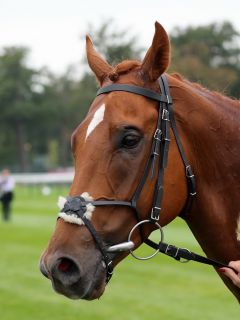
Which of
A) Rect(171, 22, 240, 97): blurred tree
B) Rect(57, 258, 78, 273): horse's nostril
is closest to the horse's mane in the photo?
Rect(57, 258, 78, 273): horse's nostril

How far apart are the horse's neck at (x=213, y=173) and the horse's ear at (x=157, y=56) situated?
0.94 feet

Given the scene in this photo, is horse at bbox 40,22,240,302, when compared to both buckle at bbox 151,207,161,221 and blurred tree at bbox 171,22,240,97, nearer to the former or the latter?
buckle at bbox 151,207,161,221

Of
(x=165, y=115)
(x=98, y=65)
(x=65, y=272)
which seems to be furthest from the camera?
(x=98, y=65)

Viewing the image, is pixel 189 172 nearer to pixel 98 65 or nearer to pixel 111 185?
pixel 111 185

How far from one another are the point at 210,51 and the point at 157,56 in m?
77.4

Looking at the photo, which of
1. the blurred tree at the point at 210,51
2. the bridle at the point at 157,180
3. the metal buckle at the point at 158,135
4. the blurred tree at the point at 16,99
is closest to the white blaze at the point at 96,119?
the bridle at the point at 157,180

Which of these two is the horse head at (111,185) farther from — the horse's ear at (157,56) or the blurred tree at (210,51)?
the blurred tree at (210,51)

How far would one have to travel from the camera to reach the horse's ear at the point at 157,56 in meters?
3.28

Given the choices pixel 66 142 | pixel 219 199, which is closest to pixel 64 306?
pixel 219 199

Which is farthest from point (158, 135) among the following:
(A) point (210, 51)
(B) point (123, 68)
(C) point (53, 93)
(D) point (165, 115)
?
(C) point (53, 93)

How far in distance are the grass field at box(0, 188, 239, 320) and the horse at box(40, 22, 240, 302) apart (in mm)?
5152

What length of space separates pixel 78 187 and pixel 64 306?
6.53 m

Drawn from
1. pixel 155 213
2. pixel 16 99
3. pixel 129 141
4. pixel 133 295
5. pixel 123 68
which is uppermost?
pixel 123 68

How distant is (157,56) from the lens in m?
3.40
